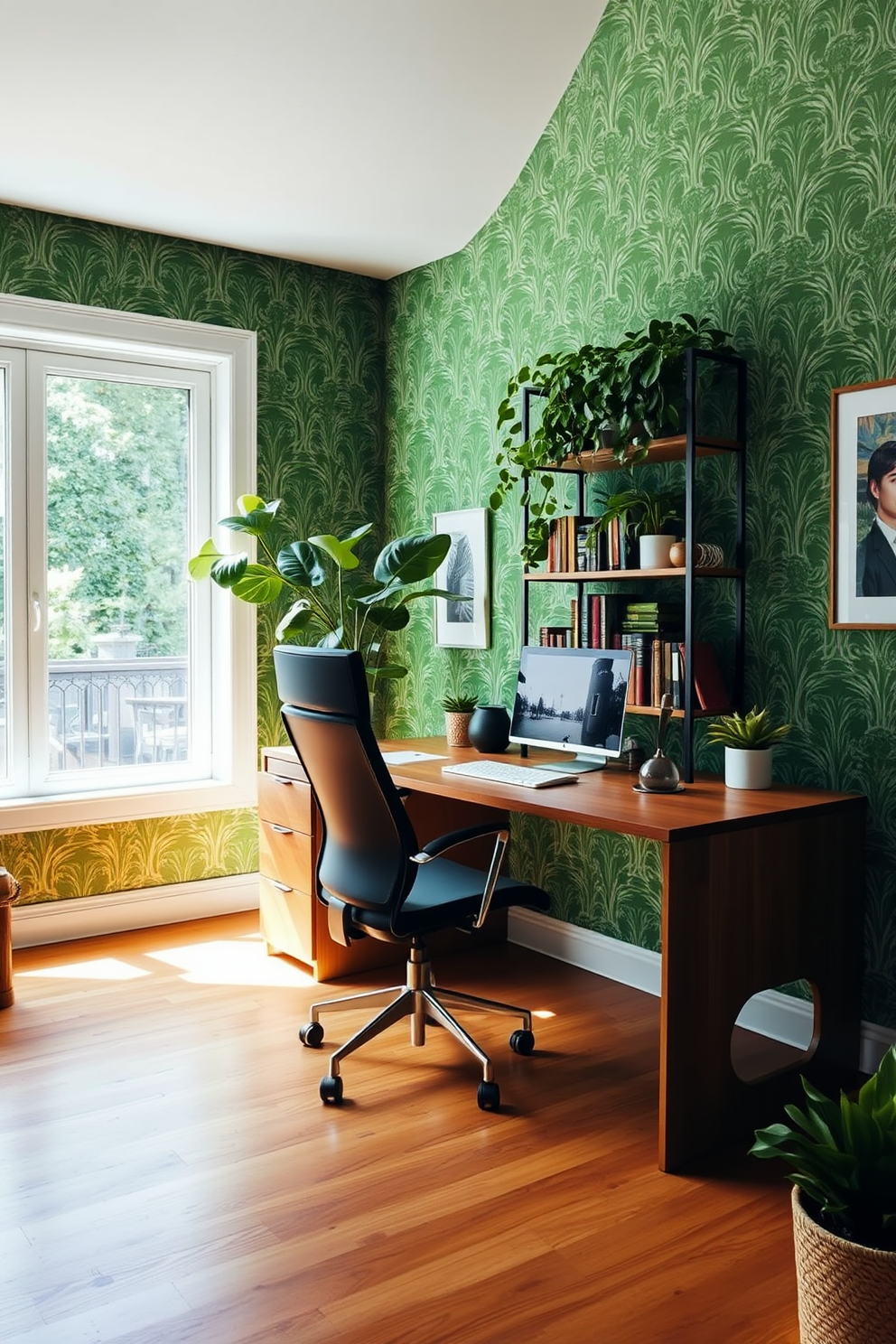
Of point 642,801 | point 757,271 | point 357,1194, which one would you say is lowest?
point 357,1194

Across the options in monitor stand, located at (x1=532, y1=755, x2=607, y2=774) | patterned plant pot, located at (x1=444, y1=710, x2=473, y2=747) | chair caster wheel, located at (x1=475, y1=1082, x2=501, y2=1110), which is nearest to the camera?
chair caster wheel, located at (x1=475, y1=1082, x2=501, y2=1110)

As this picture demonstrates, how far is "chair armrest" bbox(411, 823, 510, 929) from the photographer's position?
250 centimetres

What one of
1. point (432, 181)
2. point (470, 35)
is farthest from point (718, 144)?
point (432, 181)

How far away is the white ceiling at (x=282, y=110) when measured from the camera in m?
2.99

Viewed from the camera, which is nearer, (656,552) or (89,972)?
(656,552)

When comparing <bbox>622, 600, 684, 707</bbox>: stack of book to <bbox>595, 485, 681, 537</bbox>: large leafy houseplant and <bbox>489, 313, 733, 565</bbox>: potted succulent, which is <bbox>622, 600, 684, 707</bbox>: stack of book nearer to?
<bbox>595, 485, 681, 537</bbox>: large leafy houseplant

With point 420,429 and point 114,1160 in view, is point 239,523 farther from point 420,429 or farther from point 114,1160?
point 114,1160

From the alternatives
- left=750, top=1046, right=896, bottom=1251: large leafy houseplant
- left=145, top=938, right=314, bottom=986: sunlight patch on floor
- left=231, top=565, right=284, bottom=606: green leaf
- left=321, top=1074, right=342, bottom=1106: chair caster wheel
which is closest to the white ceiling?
left=231, top=565, right=284, bottom=606: green leaf

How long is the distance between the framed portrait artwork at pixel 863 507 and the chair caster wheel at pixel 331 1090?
5.62 feet

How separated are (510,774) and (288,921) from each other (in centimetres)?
109

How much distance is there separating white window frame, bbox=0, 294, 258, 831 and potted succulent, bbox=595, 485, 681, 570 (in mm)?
1745

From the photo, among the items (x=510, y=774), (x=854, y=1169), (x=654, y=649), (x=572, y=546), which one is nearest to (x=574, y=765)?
(x=510, y=774)

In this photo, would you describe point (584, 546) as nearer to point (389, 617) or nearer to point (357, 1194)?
point (389, 617)

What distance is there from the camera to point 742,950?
244cm
